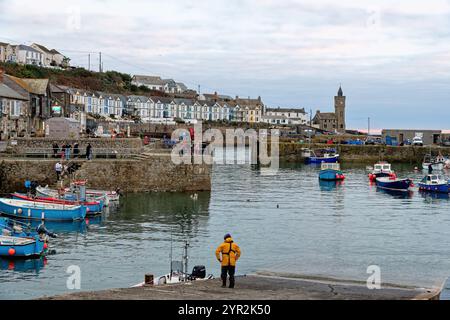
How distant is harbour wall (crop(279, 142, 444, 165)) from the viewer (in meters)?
95.4

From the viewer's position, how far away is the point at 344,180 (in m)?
63.2

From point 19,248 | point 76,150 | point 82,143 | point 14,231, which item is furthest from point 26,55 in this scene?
point 19,248

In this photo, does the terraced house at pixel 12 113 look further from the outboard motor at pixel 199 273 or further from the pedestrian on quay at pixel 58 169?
the outboard motor at pixel 199 273

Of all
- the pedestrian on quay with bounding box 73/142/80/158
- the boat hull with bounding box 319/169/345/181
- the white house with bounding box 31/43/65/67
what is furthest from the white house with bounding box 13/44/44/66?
the pedestrian on quay with bounding box 73/142/80/158

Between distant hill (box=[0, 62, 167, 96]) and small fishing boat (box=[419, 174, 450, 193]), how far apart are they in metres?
77.7

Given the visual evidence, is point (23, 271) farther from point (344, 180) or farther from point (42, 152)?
point (344, 180)

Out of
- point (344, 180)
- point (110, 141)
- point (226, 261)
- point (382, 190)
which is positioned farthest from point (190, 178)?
point (226, 261)

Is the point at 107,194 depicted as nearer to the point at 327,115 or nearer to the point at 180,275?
the point at 180,275

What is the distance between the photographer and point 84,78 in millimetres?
152125

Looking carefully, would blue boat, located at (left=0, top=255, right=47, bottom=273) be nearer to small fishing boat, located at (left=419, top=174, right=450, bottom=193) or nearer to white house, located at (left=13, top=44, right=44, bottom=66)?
small fishing boat, located at (left=419, top=174, right=450, bottom=193)

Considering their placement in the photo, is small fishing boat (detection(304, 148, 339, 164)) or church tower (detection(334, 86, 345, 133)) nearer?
small fishing boat (detection(304, 148, 339, 164))

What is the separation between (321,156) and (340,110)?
68.5 m

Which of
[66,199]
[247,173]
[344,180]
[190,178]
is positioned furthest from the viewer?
[247,173]

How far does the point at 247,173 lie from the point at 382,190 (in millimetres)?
17638
